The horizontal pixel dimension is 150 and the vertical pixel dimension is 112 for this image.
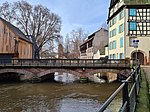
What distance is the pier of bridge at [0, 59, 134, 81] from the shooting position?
26.7 m

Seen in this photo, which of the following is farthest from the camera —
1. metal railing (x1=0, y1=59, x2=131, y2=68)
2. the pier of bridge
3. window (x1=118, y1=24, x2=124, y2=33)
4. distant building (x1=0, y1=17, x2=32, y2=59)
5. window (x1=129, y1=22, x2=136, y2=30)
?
window (x1=118, y1=24, x2=124, y2=33)

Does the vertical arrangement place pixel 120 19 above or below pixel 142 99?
above

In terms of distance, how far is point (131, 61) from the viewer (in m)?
25.6

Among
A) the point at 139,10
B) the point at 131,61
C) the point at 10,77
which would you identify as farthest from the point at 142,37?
the point at 10,77

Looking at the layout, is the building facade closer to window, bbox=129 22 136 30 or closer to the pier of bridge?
window, bbox=129 22 136 30

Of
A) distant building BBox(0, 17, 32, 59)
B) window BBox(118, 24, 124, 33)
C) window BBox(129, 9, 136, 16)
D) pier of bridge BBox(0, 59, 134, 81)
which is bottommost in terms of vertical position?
pier of bridge BBox(0, 59, 134, 81)

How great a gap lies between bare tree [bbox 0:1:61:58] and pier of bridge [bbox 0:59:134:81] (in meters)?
18.9

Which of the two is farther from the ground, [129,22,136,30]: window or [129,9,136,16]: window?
[129,9,136,16]: window

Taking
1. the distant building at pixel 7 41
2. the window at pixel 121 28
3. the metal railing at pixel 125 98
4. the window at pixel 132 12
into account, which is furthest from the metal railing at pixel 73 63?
the metal railing at pixel 125 98

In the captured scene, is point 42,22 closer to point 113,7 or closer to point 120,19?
point 113,7

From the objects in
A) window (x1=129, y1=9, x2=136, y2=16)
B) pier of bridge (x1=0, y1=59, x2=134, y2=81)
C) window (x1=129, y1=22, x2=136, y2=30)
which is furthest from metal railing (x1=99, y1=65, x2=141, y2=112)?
window (x1=129, y1=9, x2=136, y2=16)

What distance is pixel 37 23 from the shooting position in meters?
47.7

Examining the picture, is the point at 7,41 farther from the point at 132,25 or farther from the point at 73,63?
the point at 132,25

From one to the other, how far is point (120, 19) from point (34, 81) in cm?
1694
